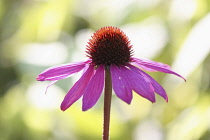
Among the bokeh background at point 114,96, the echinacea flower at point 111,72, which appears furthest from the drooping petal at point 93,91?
the bokeh background at point 114,96

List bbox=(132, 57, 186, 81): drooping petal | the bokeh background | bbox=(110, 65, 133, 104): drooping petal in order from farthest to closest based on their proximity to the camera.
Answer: the bokeh background, bbox=(132, 57, 186, 81): drooping petal, bbox=(110, 65, 133, 104): drooping petal

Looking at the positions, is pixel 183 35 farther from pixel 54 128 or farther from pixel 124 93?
pixel 124 93

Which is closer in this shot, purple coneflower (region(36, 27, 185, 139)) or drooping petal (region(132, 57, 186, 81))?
purple coneflower (region(36, 27, 185, 139))

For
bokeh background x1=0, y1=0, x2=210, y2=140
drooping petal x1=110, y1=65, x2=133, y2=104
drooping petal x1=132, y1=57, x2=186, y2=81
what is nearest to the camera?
drooping petal x1=110, y1=65, x2=133, y2=104

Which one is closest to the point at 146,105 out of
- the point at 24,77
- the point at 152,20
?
the point at 152,20

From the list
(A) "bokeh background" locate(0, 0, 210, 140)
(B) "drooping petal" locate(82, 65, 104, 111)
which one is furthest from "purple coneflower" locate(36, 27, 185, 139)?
(A) "bokeh background" locate(0, 0, 210, 140)

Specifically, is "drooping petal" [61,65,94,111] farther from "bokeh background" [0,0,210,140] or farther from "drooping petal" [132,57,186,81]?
"bokeh background" [0,0,210,140]
